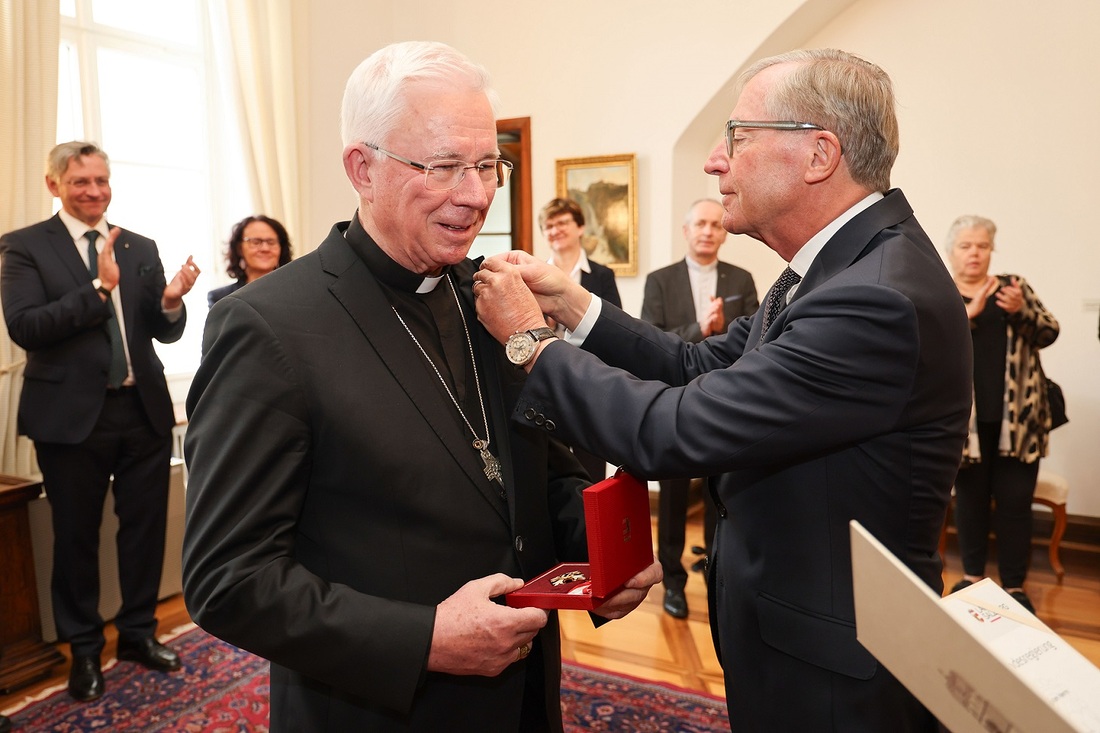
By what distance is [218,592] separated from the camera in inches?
48.8

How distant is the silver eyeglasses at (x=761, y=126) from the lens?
1.58 m

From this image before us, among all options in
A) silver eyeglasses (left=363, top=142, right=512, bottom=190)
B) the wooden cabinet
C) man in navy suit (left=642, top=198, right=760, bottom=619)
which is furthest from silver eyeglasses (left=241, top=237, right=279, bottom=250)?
silver eyeglasses (left=363, top=142, right=512, bottom=190)

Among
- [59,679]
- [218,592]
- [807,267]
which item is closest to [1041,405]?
[807,267]

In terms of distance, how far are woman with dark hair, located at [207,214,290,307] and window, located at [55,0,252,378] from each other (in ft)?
2.69

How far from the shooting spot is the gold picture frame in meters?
6.27

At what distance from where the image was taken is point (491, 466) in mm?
1526

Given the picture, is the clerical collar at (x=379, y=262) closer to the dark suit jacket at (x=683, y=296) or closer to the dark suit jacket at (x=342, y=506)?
the dark suit jacket at (x=342, y=506)

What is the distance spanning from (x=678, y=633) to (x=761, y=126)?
123 inches

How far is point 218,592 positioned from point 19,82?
4.08m

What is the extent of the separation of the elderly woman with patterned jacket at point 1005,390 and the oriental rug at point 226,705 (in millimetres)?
1998

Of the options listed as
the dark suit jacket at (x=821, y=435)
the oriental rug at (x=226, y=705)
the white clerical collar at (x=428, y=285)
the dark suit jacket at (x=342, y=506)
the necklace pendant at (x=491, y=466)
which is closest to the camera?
the dark suit jacket at (x=342, y=506)

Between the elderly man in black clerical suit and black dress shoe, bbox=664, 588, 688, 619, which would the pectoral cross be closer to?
the elderly man in black clerical suit

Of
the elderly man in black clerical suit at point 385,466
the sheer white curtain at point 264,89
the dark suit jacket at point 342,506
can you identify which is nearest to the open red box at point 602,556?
the elderly man in black clerical suit at point 385,466

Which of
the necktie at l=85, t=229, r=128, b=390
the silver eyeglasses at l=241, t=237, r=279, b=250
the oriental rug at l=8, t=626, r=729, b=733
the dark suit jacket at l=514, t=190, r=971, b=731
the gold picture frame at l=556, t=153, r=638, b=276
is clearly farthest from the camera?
the gold picture frame at l=556, t=153, r=638, b=276
